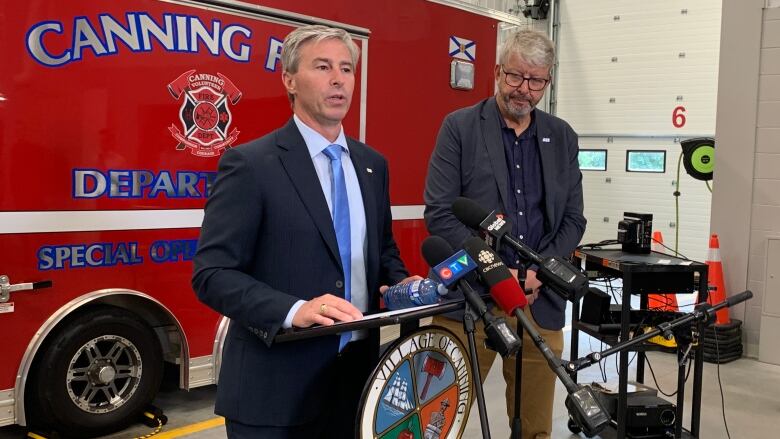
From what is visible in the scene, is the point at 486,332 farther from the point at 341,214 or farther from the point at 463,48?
the point at 463,48

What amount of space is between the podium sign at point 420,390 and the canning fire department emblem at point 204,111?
276 cm

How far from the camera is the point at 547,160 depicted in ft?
9.36

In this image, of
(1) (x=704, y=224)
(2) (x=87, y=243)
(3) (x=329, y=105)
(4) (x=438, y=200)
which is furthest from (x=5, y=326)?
(1) (x=704, y=224)

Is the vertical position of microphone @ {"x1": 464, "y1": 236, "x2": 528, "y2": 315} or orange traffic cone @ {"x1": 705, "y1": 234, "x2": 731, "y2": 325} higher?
microphone @ {"x1": 464, "y1": 236, "x2": 528, "y2": 315}

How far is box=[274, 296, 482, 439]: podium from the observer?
5.10 ft

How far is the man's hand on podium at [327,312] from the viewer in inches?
60.0

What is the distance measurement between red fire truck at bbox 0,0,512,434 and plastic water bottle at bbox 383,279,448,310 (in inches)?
97.2

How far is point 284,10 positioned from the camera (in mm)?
4426

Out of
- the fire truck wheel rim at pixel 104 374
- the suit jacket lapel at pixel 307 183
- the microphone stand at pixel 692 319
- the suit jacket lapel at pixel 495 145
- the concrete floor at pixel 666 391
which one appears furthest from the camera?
the concrete floor at pixel 666 391

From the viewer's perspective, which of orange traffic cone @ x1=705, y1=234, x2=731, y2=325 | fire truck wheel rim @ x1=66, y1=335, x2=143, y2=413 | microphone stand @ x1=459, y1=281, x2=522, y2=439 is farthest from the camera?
orange traffic cone @ x1=705, y1=234, x2=731, y2=325

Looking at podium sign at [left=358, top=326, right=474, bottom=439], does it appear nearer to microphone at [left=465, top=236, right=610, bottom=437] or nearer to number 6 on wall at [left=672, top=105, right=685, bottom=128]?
microphone at [left=465, top=236, right=610, bottom=437]

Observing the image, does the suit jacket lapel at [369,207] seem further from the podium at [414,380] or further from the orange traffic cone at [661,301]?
the orange traffic cone at [661,301]

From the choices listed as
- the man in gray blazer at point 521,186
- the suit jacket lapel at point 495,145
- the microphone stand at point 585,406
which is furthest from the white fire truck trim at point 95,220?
the microphone stand at point 585,406

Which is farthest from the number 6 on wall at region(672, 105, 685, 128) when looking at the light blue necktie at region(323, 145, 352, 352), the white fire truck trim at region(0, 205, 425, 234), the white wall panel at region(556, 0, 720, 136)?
the light blue necktie at region(323, 145, 352, 352)
